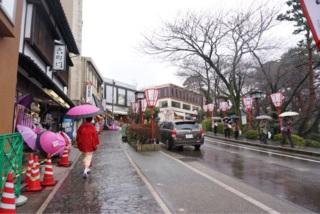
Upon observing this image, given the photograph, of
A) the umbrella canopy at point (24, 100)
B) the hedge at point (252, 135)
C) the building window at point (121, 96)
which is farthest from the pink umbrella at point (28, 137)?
the building window at point (121, 96)

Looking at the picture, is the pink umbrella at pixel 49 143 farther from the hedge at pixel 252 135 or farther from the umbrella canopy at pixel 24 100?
the hedge at pixel 252 135

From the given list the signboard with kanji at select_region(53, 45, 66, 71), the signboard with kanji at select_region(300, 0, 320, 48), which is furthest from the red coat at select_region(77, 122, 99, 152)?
the signboard with kanji at select_region(53, 45, 66, 71)

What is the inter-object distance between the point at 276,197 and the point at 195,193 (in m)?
1.82

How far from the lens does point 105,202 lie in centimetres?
636

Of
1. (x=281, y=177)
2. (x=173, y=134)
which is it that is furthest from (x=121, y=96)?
(x=281, y=177)

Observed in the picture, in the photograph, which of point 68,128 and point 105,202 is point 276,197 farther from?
point 68,128

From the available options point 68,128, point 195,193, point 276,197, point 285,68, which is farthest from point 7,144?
point 285,68

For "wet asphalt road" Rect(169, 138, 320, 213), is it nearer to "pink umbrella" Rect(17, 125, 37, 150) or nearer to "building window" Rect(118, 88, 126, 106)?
"pink umbrella" Rect(17, 125, 37, 150)

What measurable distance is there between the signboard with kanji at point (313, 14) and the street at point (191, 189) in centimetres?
337

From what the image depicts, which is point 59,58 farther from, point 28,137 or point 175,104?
point 175,104

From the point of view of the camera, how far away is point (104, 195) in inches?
274

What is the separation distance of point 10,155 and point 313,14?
6395 millimetres

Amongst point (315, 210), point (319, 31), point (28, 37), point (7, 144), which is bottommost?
point (315, 210)

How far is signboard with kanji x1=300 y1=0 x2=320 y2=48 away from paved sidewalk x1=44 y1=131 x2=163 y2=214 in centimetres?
432
